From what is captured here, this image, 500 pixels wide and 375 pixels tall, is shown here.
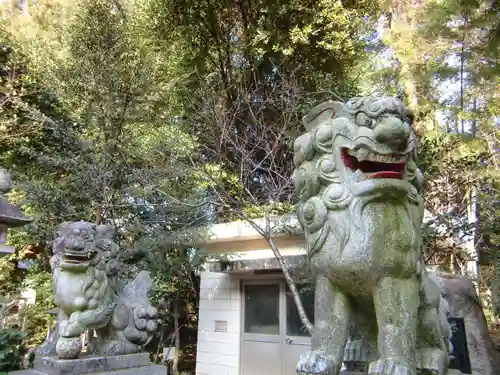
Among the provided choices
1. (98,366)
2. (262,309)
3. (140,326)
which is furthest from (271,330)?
(98,366)

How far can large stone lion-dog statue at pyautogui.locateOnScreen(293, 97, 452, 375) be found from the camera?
1786 mm

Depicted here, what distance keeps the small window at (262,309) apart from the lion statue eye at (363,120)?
5438 mm

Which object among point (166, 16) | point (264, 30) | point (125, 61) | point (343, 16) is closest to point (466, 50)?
point (343, 16)

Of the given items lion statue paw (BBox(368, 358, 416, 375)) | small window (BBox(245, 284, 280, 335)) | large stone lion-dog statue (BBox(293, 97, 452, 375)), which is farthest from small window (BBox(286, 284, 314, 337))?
lion statue paw (BBox(368, 358, 416, 375))

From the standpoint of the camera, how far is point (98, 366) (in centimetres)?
335

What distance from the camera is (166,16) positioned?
8.45 m

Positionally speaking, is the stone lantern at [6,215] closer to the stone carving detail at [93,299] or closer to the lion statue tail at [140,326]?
the stone carving detail at [93,299]

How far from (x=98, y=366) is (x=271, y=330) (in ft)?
13.2

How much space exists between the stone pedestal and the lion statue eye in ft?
9.46

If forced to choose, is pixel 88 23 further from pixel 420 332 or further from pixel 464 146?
pixel 420 332

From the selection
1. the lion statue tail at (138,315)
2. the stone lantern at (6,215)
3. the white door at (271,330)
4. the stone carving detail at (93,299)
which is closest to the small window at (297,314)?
the white door at (271,330)

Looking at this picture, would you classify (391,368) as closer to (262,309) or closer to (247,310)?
(262,309)

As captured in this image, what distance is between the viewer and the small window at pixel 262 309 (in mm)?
6922

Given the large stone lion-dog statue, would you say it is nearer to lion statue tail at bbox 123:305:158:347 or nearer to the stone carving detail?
the stone carving detail
